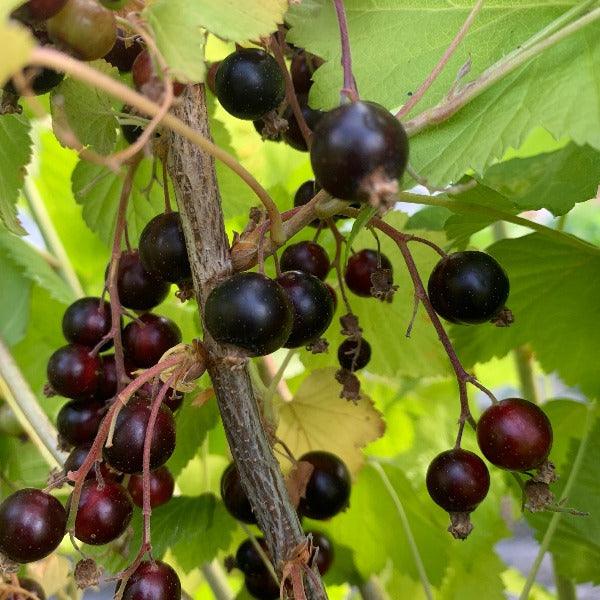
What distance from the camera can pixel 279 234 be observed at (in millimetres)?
507

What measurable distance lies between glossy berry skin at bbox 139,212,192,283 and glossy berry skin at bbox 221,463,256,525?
0.20 meters

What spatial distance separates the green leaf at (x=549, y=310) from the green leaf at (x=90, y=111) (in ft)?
1.27

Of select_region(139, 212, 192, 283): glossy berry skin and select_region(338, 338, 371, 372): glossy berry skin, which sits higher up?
select_region(139, 212, 192, 283): glossy berry skin

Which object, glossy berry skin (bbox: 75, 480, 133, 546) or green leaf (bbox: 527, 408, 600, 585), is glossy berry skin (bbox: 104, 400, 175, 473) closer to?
glossy berry skin (bbox: 75, 480, 133, 546)

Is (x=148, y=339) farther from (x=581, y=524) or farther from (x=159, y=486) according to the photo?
(x=581, y=524)

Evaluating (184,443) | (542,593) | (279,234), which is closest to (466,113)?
(279,234)

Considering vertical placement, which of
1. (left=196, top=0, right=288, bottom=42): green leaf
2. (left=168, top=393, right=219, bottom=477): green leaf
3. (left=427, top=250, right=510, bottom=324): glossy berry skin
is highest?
(left=196, top=0, right=288, bottom=42): green leaf

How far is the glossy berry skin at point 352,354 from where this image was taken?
2.30ft

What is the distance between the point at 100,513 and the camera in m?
0.53

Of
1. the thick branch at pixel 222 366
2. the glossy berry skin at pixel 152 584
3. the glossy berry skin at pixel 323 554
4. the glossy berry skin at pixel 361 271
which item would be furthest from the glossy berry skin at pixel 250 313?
the glossy berry skin at pixel 323 554

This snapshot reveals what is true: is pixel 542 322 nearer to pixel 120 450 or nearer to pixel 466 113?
pixel 466 113

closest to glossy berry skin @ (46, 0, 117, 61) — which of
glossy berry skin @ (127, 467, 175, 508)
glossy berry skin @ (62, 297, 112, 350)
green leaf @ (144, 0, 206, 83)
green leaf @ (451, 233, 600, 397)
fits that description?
green leaf @ (144, 0, 206, 83)

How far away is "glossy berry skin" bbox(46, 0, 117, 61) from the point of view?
46 centimetres

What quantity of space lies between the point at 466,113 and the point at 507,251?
11.7 inches
